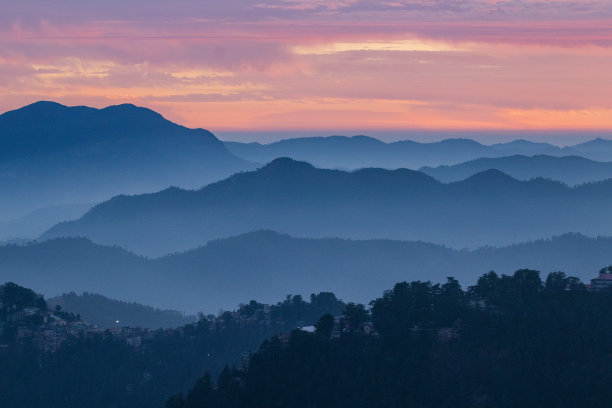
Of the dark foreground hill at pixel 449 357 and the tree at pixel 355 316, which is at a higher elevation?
the tree at pixel 355 316

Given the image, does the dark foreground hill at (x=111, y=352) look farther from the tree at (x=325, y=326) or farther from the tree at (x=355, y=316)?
the tree at (x=355, y=316)

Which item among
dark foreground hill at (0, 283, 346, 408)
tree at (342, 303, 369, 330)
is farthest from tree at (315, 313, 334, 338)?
dark foreground hill at (0, 283, 346, 408)

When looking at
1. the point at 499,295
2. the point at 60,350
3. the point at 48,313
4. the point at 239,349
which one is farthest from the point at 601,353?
the point at 48,313

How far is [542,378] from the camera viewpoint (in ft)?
308

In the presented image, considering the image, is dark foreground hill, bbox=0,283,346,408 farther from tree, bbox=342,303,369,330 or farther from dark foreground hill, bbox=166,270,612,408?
tree, bbox=342,303,369,330

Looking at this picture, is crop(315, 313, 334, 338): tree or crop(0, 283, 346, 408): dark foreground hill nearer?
crop(315, 313, 334, 338): tree

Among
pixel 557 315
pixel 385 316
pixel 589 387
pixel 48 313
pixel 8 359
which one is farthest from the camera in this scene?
pixel 48 313

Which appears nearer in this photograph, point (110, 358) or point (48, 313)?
point (110, 358)

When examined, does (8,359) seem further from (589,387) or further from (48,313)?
(589,387)

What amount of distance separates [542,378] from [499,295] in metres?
20.4

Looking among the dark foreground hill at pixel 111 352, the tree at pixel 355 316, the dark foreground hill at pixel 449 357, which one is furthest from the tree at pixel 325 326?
the dark foreground hill at pixel 111 352

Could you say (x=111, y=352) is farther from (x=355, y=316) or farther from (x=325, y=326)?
(x=355, y=316)

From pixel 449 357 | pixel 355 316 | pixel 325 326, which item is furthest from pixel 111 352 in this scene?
pixel 449 357

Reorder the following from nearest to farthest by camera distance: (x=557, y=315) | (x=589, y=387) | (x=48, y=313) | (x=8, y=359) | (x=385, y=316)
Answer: (x=589, y=387) → (x=557, y=315) → (x=385, y=316) → (x=8, y=359) → (x=48, y=313)
